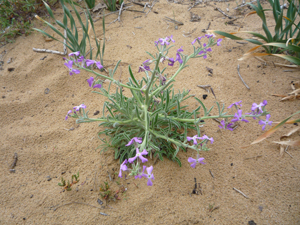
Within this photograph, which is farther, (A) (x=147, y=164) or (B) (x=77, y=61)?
(A) (x=147, y=164)

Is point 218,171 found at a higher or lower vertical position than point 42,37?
lower

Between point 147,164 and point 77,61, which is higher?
point 77,61

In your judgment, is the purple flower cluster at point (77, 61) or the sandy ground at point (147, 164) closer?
the purple flower cluster at point (77, 61)

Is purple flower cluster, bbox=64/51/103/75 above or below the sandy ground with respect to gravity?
above

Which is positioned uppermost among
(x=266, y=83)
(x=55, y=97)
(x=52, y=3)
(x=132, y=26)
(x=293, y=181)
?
(x=52, y=3)

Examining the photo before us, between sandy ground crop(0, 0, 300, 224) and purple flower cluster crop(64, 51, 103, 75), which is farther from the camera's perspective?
sandy ground crop(0, 0, 300, 224)

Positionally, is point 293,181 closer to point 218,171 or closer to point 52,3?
point 218,171

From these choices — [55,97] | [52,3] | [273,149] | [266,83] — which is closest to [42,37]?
[52,3]

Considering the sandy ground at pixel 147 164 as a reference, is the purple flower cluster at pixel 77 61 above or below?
above
